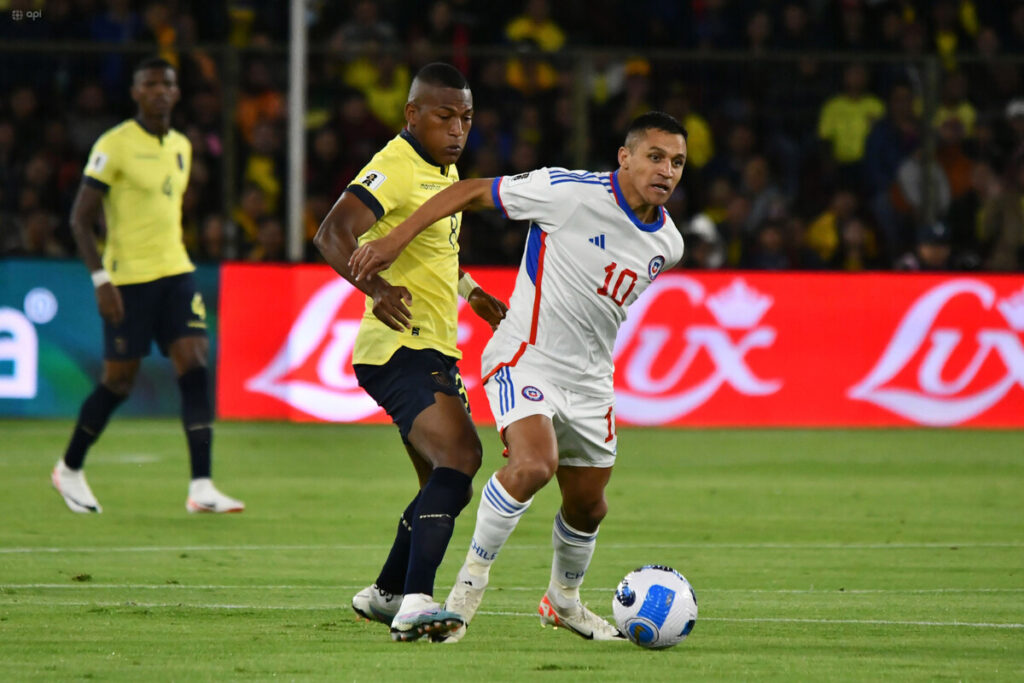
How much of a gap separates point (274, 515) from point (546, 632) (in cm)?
376

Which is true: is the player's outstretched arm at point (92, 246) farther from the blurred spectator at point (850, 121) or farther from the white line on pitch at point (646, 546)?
the blurred spectator at point (850, 121)

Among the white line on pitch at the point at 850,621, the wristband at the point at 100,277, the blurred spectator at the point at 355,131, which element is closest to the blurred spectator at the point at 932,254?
the blurred spectator at the point at 355,131

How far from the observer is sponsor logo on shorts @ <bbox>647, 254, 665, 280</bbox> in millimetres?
6375

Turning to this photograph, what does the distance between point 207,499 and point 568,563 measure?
395cm

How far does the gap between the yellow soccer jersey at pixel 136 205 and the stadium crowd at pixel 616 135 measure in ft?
16.4

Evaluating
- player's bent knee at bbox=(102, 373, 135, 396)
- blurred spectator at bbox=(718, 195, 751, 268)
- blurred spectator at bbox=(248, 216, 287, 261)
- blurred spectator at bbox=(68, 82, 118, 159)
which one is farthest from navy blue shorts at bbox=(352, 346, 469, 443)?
blurred spectator at bbox=(68, 82, 118, 159)

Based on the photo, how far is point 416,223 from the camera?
598cm

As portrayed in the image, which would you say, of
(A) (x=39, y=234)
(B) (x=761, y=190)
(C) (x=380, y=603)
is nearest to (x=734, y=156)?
(B) (x=761, y=190)

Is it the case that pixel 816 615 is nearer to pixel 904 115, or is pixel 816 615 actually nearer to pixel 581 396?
pixel 581 396

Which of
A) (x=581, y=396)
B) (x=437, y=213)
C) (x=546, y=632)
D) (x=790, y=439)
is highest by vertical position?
(x=437, y=213)

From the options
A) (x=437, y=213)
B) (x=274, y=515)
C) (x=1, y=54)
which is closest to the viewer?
(x=437, y=213)

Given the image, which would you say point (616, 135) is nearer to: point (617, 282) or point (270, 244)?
point (270, 244)

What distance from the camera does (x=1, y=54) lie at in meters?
15.3

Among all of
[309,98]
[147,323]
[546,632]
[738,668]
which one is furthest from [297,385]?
[738,668]
